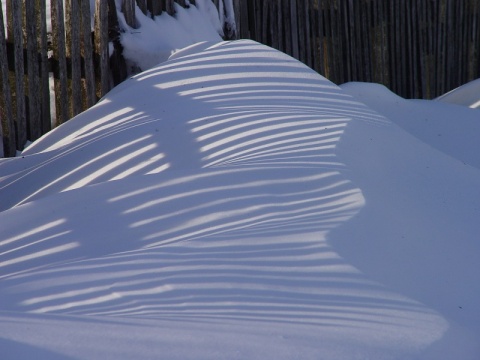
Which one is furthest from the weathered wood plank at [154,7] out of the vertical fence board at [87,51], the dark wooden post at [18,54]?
the dark wooden post at [18,54]

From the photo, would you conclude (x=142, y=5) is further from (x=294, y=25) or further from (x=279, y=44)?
(x=294, y=25)

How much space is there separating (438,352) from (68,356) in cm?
107

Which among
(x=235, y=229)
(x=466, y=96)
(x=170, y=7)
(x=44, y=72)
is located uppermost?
(x=170, y=7)

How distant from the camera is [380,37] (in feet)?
26.0

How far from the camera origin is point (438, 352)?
7.47ft

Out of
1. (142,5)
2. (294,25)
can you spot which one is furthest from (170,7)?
(294,25)

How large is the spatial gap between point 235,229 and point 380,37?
5421 millimetres

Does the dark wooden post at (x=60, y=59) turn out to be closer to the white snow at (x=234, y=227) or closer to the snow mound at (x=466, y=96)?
the white snow at (x=234, y=227)

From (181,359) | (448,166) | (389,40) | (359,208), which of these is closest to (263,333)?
(181,359)

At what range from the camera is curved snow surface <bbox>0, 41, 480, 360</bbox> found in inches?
88.0

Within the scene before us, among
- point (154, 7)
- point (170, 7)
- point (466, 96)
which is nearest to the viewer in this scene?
point (154, 7)

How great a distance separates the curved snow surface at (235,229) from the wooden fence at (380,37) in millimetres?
1872

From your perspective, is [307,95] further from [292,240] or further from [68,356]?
[68,356]

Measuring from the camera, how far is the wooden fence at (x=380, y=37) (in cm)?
674
